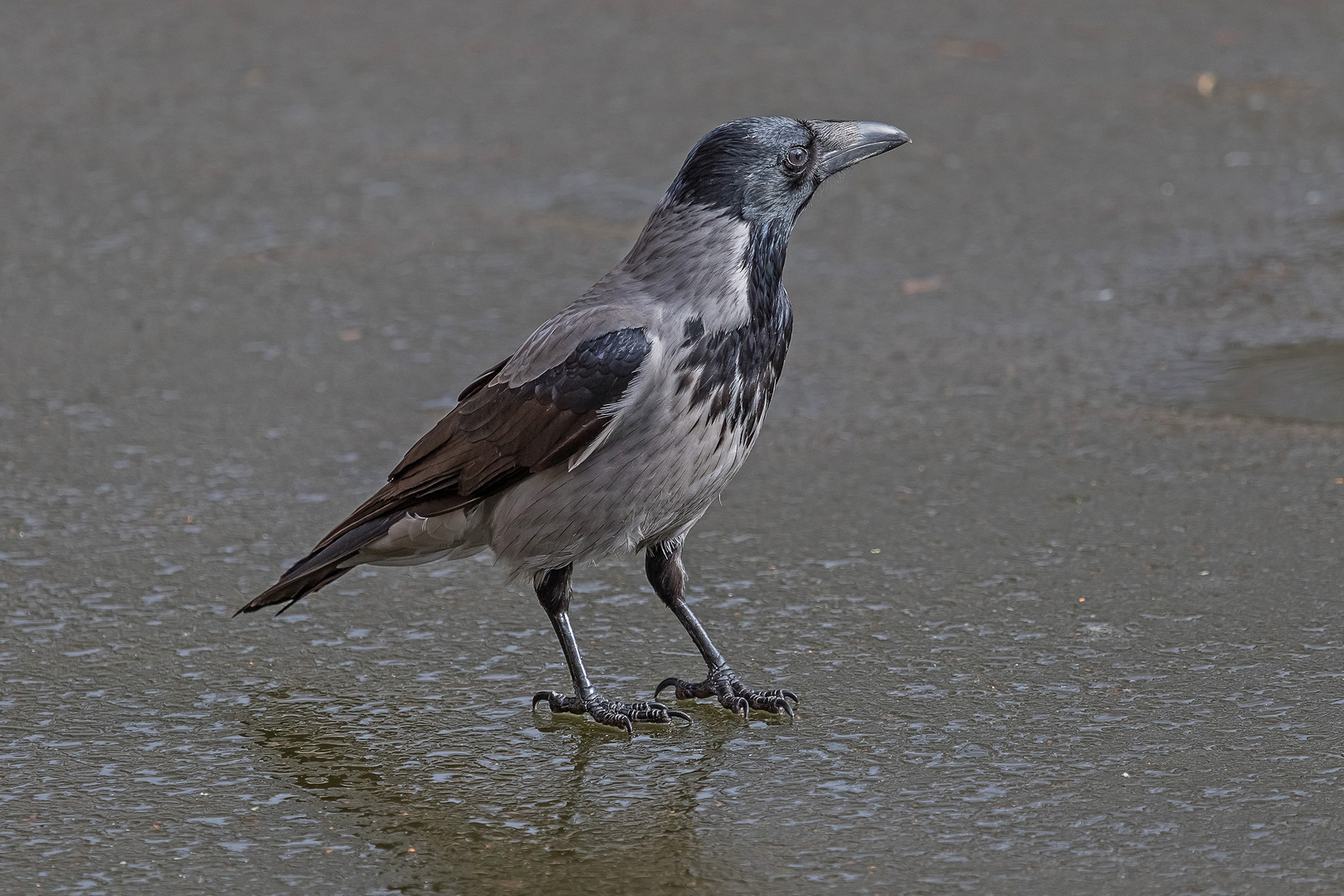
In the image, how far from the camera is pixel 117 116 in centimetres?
863

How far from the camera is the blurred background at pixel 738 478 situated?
3424 millimetres

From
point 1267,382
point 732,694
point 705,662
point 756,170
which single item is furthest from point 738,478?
point 1267,382

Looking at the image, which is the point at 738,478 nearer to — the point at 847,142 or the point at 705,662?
the point at 705,662

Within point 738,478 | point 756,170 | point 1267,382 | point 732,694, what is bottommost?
point 732,694

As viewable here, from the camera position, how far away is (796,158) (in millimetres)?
4039

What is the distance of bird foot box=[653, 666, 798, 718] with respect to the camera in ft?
12.9

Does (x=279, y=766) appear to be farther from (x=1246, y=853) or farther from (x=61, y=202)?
(x=61, y=202)

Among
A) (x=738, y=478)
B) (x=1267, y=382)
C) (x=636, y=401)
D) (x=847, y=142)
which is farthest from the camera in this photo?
(x=1267, y=382)

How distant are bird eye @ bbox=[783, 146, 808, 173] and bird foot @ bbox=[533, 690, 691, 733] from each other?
4.38 feet

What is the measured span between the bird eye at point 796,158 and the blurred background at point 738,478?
118 centimetres

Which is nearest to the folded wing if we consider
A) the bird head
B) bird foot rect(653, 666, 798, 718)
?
the bird head

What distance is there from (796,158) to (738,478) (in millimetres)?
1574

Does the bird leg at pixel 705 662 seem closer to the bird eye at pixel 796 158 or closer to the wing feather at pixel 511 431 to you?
the wing feather at pixel 511 431

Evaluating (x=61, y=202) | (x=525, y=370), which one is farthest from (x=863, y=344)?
(x=61, y=202)
